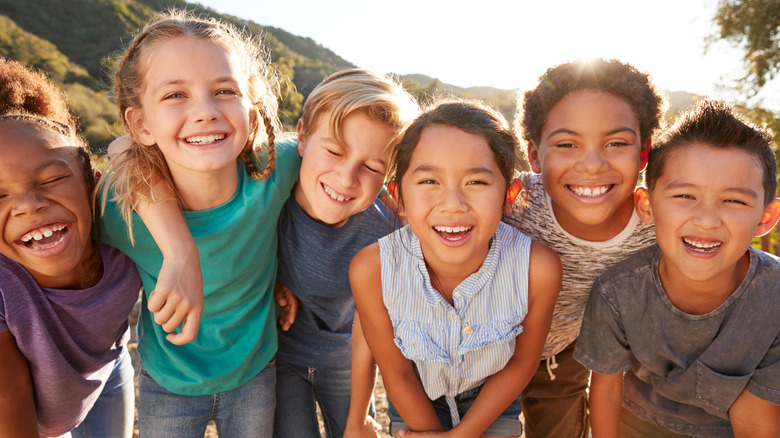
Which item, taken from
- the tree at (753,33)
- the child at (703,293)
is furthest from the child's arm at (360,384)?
the tree at (753,33)

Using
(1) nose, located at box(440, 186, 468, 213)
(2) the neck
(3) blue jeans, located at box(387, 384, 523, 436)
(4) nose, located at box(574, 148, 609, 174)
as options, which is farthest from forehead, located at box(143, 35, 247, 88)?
(3) blue jeans, located at box(387, 384, 523, 436)

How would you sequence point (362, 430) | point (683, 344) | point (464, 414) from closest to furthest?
point (683, 344) → point (464, 414) → point (362, 430)

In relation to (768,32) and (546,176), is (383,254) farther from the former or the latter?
(768,32)

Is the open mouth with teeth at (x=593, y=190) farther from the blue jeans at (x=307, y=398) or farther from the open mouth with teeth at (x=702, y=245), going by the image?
the blue jeans at (x=307, y=398)

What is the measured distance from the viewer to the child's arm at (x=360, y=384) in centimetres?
207

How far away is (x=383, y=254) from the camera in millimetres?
1912

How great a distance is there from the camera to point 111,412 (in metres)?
2.25

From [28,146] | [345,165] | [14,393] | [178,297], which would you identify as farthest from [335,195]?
[14,393]

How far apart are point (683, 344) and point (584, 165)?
0.73m

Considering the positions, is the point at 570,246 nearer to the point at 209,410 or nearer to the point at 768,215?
the point at 768,215

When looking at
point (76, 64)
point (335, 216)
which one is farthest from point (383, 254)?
point (76, 64)

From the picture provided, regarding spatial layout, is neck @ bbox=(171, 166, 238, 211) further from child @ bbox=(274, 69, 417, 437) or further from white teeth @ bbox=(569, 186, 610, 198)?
white teeth @ bbox=(569, 186, 610, 198)

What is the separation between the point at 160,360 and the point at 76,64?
22.2 meters

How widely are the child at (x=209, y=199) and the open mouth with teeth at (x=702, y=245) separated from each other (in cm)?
151
